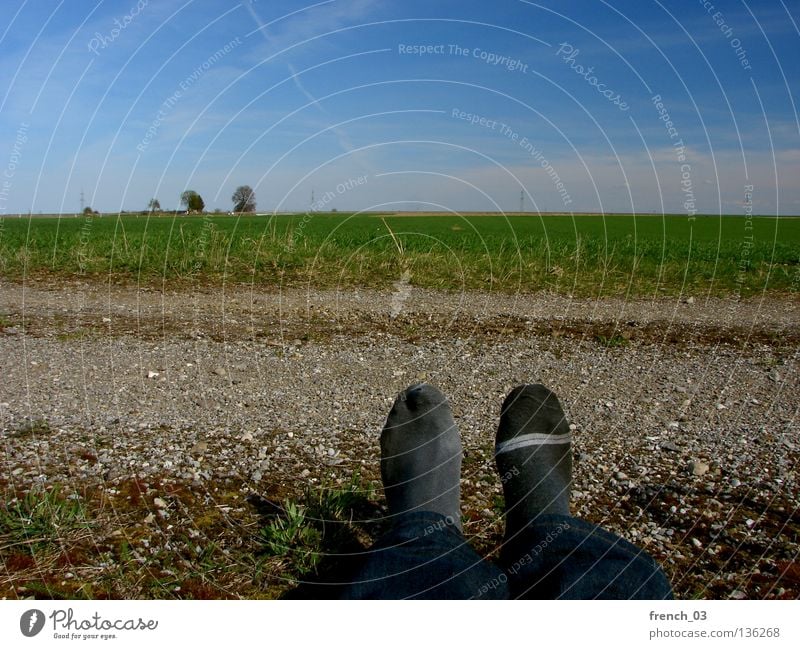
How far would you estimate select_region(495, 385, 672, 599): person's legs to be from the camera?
2080mm

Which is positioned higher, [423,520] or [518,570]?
[423,520]

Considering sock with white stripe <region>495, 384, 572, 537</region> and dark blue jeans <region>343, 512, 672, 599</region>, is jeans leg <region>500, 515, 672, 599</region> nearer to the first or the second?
dark blue jeans <region>343, 512, 672, 599</region>

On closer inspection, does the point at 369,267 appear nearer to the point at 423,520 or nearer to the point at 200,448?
the point at 200,448

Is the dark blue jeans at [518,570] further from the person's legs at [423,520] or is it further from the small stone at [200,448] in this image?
the small stone at [200,448]

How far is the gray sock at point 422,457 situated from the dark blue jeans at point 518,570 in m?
0.46

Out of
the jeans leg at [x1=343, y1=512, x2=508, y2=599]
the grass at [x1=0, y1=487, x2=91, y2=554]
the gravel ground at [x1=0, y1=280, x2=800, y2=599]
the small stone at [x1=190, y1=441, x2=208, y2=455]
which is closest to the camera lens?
the jeans leg at [x1=343, y1=512, x2=508, y2=599]

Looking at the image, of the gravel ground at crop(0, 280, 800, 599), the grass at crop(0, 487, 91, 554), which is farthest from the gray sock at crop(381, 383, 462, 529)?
the grass at crop(0, 487, 91, 554)

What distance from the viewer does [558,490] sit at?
9.67ft

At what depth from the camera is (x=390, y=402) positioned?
15.3 ft

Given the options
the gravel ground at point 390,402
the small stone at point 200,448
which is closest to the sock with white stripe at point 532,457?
the gravel ground at point 390,402

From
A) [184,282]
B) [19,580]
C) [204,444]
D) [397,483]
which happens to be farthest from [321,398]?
[184,282]

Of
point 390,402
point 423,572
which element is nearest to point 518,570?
point 423,572

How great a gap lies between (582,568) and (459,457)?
1203 millimetres

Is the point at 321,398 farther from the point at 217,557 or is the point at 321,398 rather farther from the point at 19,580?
the point at 19,580
